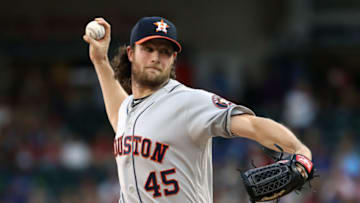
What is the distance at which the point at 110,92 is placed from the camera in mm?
3643

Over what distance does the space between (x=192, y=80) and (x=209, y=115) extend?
9885mm

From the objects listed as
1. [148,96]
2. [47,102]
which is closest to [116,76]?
[148,96]

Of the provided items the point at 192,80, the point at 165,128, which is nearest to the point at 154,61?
the point at 165,128

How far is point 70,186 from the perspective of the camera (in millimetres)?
9242

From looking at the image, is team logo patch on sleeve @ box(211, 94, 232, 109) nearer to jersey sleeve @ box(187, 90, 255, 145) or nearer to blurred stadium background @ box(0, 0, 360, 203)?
jersey sleeve @ box(187, 90, 255, 145)

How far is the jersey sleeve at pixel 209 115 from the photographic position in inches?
105

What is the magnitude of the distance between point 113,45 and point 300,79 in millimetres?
3943

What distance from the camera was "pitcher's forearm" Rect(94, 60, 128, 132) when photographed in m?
3.59

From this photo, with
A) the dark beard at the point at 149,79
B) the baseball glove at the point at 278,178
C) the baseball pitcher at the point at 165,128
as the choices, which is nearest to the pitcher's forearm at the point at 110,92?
the baseball pitcher at the point at 165,128

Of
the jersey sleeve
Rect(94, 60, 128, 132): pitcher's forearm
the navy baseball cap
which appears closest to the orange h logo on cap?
the navy baseball cap

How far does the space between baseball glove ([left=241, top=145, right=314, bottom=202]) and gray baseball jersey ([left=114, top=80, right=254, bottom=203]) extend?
0.88 ft

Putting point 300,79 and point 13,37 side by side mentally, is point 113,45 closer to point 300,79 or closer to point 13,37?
point 13,37

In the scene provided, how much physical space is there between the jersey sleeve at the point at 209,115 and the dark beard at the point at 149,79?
201 mm

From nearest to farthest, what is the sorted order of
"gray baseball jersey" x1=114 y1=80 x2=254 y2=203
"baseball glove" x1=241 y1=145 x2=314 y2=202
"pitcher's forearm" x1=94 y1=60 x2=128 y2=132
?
"baseball glove" x1=241 y1=145 x2=314 y2=202 < "gray baseball jersey" x1=114 y1=80 x2=254 y2=203 < "pitcher's forearm" x1=94 y1=60 x2=128 y2=132
